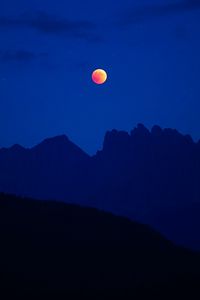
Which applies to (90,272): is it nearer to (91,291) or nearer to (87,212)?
(91,291)

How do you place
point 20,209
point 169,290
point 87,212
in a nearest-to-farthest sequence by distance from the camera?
point 169,290 < point 20,209 < point 87,212

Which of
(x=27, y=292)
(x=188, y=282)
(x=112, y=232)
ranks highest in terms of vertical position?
(x=112, y=232)

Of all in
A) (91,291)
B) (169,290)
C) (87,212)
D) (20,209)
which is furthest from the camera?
(87,212)

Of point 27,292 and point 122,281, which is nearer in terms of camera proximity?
point 27,292

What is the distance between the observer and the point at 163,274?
4559 centimetres

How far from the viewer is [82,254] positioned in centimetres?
4766

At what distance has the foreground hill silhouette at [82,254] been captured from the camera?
39.8 m

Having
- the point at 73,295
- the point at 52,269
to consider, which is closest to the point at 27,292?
the point at 73,295

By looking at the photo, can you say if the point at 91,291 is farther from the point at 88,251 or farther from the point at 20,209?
the point at 20,209

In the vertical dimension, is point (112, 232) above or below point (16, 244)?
above

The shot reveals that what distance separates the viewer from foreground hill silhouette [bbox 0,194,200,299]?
1567 inches

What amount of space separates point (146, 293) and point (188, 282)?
6.10 meters

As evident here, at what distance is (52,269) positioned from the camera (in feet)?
136

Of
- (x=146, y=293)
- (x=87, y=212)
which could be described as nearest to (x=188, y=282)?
(x=146, y=293)
